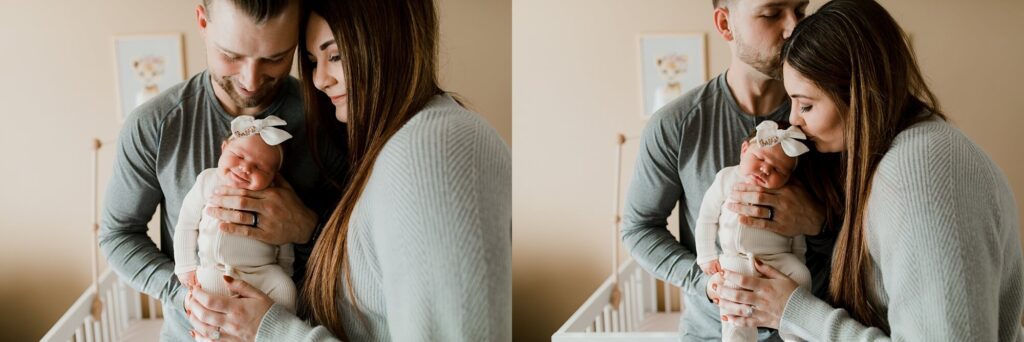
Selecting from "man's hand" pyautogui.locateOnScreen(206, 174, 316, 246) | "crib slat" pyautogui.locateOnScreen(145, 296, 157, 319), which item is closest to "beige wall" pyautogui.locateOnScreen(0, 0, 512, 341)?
"crib slat" pyautogui.locateOnScreen(145, 296, 157, 319)

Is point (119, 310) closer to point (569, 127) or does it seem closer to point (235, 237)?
point (235, 237)

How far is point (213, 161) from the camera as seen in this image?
1264 mm

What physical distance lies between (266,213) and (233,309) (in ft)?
0.49

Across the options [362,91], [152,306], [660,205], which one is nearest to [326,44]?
[362,91]

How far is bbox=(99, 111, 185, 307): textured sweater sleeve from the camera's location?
1.29m

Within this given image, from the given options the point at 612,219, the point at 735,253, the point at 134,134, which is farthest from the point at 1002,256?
the point at 134,134

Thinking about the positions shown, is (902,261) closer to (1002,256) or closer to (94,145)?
(1002,256)

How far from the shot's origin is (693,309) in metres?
1.49

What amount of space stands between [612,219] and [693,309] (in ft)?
0.72

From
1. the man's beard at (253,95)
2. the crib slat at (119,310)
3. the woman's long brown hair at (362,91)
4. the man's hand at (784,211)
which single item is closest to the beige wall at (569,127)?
the man's hand at (784,211)

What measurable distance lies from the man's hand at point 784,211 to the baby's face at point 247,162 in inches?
29.4

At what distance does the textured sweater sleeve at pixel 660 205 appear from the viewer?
58.1 inches

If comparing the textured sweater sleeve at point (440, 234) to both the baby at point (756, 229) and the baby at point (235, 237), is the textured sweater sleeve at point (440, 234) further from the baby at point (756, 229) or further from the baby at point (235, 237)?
Answer: the baby at point (756, 229)

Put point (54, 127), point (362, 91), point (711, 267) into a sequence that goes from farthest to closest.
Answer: point (711, 267), point (54, 127), point (362, 91)
